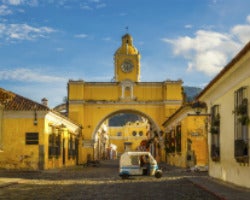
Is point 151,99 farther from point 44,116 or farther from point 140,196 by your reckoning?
point 140,196

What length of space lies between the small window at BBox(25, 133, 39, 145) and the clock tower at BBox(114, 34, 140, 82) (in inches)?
954

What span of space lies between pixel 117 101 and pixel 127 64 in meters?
5.65

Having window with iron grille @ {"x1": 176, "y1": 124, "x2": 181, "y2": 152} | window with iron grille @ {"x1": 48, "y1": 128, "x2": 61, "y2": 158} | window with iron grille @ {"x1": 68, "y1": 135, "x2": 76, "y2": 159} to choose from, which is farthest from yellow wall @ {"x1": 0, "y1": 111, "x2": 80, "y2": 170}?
window with iron grille @ {"x1": 68, "y1": 135, "x2": 76, "y2": 159}

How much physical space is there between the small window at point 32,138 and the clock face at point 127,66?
2551 cm

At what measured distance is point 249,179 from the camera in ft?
51.2

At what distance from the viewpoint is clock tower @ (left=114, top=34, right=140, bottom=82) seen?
57388 millimetres

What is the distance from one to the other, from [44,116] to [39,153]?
2.34 meters

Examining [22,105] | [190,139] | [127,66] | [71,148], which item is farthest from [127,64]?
[22,105]

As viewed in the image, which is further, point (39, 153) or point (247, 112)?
point (39, 153)

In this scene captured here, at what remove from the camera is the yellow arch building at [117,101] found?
2121 inches

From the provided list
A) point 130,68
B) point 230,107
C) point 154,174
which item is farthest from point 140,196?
point 130,68

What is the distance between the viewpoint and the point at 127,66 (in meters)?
58.0

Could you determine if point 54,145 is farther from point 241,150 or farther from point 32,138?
point 241,150

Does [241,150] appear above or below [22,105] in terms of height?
below
